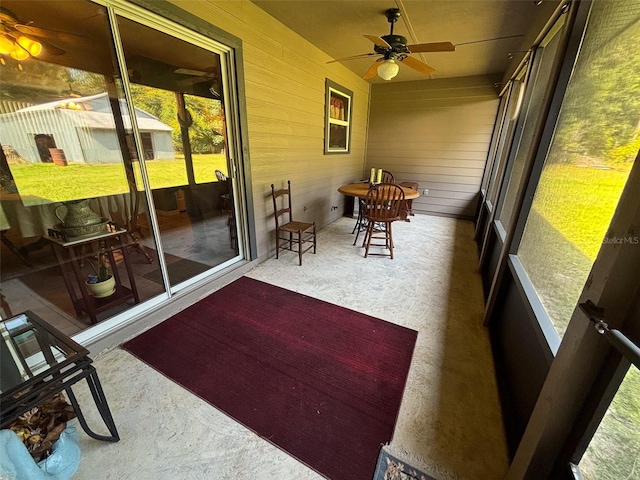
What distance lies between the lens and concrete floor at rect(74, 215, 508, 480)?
1143 millimetres

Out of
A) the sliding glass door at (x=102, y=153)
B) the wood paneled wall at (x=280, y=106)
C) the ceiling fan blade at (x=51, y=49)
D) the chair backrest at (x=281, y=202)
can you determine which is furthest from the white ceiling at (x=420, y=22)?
the ceiling fan blade at (x=51, y=49)

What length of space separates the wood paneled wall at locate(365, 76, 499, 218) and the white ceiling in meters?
1.14

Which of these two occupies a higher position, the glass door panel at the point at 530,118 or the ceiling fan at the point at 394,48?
the ceiling fan at the point at 394,48

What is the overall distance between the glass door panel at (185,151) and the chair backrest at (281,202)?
0.50 meters

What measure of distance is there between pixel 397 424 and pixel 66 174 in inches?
150

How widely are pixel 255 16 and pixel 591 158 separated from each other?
2.88 m

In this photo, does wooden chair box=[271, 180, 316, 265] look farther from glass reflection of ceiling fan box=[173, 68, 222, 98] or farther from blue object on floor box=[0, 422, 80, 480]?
blue object on floor box=[0, 422, 80, 480]

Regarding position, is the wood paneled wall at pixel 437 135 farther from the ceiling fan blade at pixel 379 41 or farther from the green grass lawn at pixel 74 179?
the green grass lawn at pixel 74 179

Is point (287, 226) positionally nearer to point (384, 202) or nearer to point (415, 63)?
point (384, 202)

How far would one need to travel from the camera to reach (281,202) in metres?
3.37

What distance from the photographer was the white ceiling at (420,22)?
235cm

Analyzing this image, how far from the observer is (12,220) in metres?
2.29

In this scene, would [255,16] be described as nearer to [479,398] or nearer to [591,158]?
[591,158]

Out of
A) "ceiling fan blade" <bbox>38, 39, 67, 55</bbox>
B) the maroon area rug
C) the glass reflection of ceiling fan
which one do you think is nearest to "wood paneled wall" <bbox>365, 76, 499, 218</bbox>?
the glass reflection of ceiling fan
